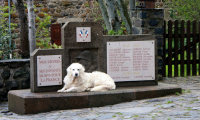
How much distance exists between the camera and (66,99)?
5.39 metres

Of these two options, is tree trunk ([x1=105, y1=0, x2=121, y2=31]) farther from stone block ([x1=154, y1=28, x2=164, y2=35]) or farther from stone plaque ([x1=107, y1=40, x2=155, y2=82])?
stone plaque ([x1=107, y1=40, x2=155, y2=82])

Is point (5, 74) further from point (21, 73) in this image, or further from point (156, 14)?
point (156, 14)

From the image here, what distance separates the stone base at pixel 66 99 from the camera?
530cm

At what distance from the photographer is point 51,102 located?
5352 millimetres

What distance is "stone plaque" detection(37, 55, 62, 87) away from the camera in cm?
573

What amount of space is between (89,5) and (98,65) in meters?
9.24

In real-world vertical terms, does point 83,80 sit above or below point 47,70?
below

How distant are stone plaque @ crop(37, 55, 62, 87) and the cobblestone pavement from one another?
74cm

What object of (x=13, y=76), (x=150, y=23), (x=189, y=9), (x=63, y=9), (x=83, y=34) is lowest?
(x=13, y=76)

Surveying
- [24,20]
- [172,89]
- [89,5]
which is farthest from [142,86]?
[89,5]

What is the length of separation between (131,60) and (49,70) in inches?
66.9

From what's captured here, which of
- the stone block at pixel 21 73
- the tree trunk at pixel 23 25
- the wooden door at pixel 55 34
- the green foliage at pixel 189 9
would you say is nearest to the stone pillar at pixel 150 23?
the stone block at pixel 21 73

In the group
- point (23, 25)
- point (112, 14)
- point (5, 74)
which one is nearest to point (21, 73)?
point (5, 74)

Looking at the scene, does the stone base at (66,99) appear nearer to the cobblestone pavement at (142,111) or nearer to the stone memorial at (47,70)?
the cobblestone pavement at (142,111)
